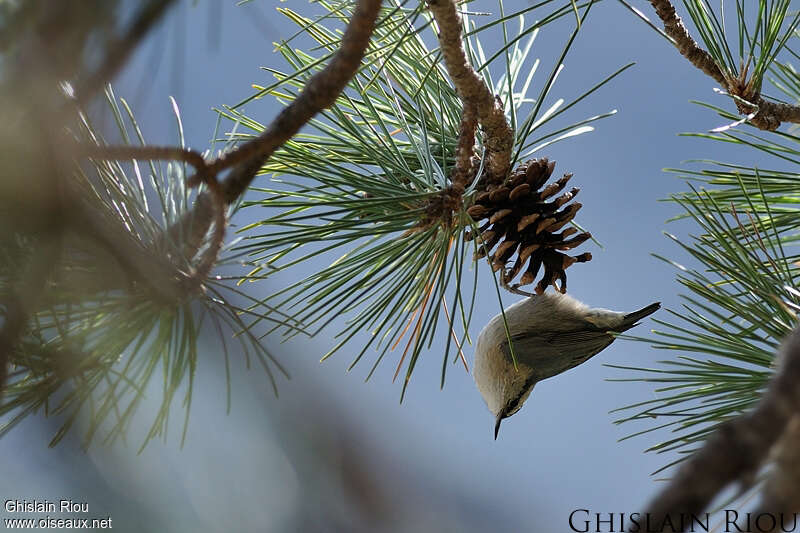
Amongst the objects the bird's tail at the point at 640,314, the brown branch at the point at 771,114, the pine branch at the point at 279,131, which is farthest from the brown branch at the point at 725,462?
the brown branch at the point at 771,114

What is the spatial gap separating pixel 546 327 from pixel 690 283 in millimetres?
134

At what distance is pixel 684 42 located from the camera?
643 millimetres

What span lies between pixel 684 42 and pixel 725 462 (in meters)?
0.55

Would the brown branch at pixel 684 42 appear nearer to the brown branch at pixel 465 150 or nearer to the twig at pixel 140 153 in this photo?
the brown branch at pixel 465 150

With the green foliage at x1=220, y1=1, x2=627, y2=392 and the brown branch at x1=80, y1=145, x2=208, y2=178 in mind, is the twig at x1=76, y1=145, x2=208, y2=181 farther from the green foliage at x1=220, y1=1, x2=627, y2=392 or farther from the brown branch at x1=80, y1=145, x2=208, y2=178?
the green foliage at x1=220, y1=1, x2=627, y2=392

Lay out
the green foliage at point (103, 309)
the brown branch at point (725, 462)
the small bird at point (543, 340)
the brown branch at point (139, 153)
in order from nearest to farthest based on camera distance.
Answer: the brown branch at point (725, 462) < the brown branch at point (139, 153) < the green foliage at point (103, 309) < the small bird at point (543, 340)

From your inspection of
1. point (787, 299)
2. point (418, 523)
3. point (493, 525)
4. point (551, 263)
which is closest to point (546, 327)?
point (551, 263)

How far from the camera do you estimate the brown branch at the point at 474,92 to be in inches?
18.5

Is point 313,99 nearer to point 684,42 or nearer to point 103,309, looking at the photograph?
point 103,309

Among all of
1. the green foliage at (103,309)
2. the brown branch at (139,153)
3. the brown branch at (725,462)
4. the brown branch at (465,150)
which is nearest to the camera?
the brown branch at (725,462)

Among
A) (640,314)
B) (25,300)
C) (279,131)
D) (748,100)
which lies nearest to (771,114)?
(748,100)

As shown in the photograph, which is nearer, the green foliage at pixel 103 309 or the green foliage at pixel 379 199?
the green foliage at pixel 103 309

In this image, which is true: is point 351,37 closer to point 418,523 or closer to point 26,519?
point 26,519

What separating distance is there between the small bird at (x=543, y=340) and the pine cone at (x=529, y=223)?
22 mm
